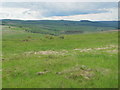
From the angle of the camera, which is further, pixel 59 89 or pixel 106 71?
pixel 106 71

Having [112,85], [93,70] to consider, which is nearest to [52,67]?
[93,70]

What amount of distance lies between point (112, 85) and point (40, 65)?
815 centimetres

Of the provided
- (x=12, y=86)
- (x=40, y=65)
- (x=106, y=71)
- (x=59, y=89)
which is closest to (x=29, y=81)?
(x=12, y=86)

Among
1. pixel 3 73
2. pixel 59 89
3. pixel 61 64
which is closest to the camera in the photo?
pixel 59 89

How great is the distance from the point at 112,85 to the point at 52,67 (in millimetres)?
6536

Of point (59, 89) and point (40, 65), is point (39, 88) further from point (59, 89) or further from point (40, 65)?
point (40, 65)

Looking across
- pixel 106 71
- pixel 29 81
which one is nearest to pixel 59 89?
pixel 29 81

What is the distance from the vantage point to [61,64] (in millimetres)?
18297

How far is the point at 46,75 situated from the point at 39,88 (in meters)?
2.71

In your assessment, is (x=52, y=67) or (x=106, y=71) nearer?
(x=106, y=71)

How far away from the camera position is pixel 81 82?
1303 centimetres

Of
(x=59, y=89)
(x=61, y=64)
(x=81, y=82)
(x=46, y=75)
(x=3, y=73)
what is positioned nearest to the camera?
(x=59, y=89)

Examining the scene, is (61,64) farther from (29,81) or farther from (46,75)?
(29,81)

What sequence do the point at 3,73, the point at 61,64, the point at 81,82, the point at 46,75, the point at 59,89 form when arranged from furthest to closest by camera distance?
the point at 61,64
the point at 3,73
the point at 46,75
the point at 81,82
the point at 59,89
